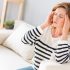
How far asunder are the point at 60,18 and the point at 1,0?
1.70m

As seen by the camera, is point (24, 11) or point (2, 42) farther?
point (24, 11)

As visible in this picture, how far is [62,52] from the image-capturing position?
1.52 metres

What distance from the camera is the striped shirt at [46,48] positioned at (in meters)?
1.52

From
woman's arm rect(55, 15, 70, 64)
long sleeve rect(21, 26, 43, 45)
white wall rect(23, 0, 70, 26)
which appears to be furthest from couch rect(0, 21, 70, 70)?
woman's arm rect(55, 15, 70, 64)

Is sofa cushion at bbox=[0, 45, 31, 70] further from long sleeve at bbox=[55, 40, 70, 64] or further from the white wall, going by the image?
the white wall

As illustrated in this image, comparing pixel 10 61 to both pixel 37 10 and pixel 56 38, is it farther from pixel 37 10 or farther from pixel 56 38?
pixel 37 10

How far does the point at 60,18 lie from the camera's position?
1607 mm

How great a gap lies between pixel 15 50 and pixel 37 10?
0.72 m

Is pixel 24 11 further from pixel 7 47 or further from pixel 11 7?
pixel 7 47

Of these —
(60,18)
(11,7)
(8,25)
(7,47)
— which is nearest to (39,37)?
(60,18)

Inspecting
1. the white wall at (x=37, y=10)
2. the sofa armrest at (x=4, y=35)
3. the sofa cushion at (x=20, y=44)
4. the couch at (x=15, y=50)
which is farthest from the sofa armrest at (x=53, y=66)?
the white wall at (x=37, y=10)

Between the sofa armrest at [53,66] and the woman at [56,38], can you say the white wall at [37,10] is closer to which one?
the woman at [56,38]

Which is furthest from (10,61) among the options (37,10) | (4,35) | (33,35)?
(37,10)

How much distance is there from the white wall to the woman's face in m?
0.81
